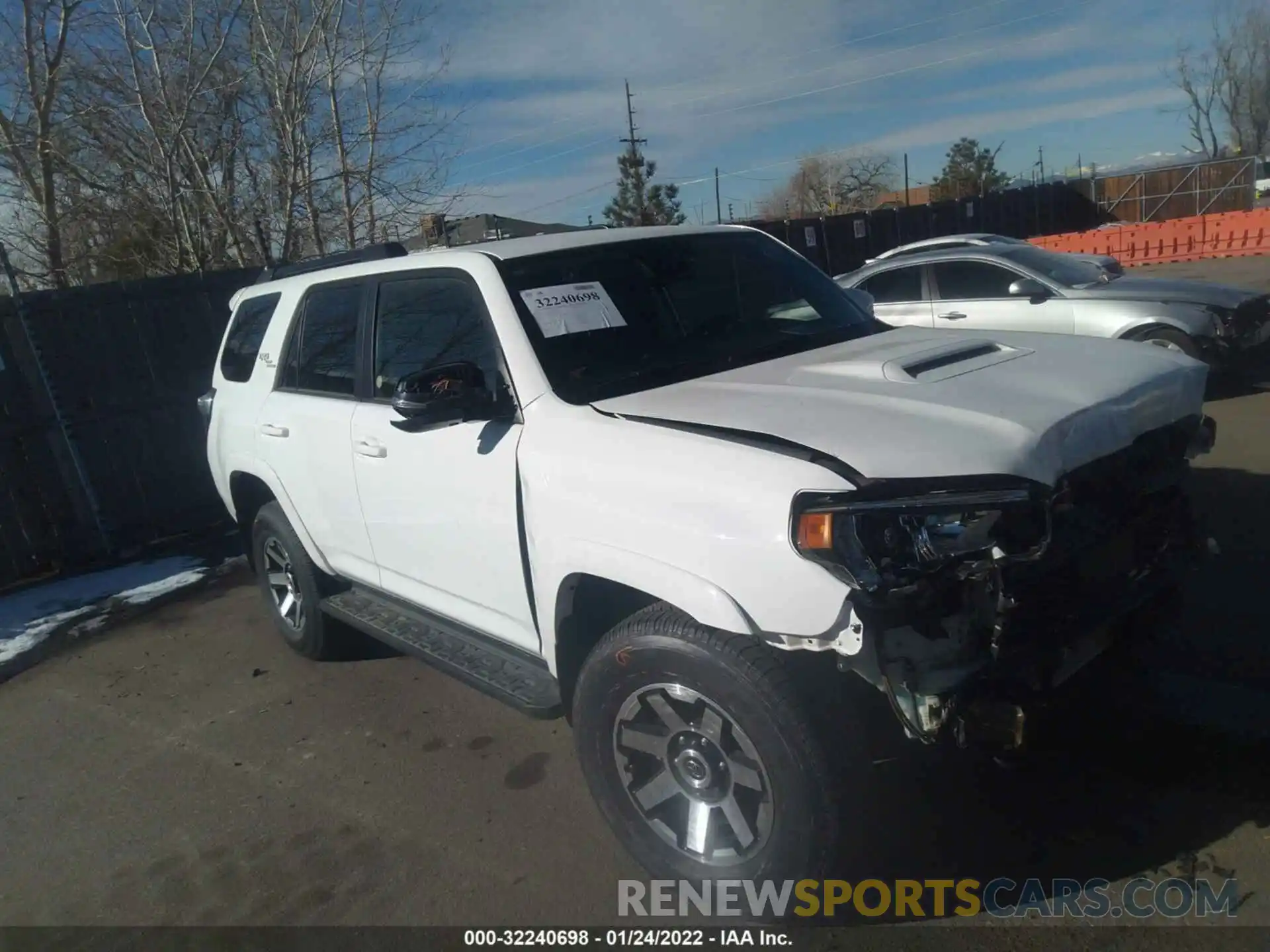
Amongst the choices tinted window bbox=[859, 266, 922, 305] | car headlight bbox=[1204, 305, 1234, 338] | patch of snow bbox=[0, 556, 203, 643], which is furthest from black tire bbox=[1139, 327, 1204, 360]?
patch of snow bbox=[0, 556, 203, 643]

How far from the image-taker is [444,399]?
325 cm

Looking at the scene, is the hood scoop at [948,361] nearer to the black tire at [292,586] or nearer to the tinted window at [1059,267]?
the black tire at [292,586]

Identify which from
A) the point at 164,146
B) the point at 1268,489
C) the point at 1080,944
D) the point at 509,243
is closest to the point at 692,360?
the point at 509,243

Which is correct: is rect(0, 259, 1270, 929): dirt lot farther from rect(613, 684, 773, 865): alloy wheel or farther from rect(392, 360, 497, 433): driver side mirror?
rect(392, 360, 497, 433): driver side mirror

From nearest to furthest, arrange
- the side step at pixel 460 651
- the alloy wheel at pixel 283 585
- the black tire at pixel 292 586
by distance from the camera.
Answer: the side step at pixel 460 651, the black tire at pixel 292 586, the alloy wheel at pixel 283 585

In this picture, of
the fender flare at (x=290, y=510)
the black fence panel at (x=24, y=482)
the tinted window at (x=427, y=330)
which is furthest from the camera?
the black fence panel at (x=24, y=482)

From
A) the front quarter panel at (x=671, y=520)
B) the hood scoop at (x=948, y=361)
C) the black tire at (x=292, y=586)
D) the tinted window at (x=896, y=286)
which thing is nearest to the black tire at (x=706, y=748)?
the front quarter panel at (x=671, y=520)

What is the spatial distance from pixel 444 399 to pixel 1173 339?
24.6ft

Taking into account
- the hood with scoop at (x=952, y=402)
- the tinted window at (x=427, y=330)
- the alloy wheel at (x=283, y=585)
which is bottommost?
the alloy wheel at (x=283, y=585)

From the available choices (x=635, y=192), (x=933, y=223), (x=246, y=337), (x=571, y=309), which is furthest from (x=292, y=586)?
(x=635, y=192)

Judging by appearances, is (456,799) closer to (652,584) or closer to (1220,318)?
(652,584)

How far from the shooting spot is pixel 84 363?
7.65 metres

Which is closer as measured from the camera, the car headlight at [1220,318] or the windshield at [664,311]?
the windshield at [664,311]

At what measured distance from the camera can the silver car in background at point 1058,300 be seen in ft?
27.6
